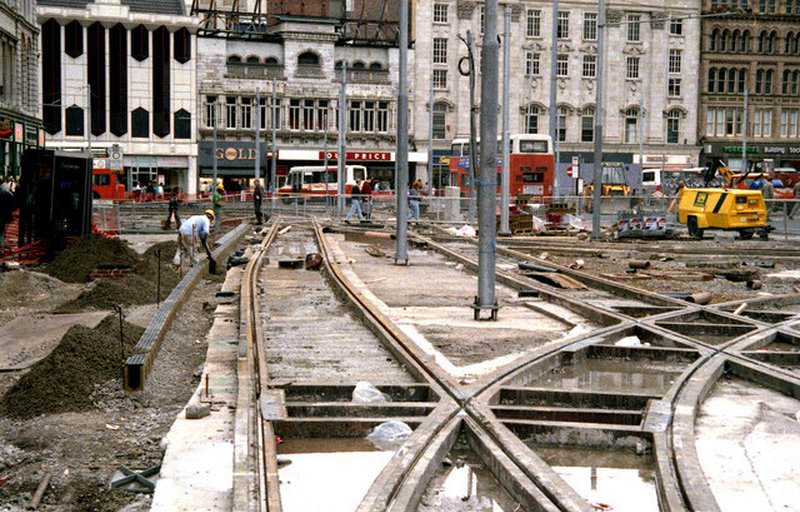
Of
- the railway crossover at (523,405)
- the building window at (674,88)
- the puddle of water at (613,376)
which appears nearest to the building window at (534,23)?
the building window at (674,88)

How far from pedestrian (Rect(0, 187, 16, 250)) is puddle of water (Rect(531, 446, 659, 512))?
19.7 meters

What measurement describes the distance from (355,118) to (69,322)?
73.7 meters

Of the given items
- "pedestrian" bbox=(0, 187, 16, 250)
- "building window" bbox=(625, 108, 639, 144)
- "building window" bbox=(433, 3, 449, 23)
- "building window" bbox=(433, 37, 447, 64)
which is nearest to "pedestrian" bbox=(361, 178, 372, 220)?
"pedestrian" bbox=(0, 187, 16, 250)

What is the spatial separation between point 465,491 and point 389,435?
4.64 feet

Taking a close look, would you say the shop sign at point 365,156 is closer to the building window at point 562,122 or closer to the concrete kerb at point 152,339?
the building window at point 562,122

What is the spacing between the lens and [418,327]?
14.7 metres

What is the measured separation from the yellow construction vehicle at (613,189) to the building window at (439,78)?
19118 mm

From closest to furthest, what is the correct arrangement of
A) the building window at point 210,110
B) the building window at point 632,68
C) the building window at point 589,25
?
the building window at point 210,110 < the building window at point 589,25 < the building window at point 632,68

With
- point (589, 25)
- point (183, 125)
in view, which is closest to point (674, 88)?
point (589, 25)

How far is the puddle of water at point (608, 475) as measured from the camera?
708 cm

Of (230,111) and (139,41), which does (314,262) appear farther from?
(139,41)

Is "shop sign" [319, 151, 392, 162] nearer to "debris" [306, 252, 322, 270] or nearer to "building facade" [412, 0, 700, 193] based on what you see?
"building facade" [412, 0, 700, 193]

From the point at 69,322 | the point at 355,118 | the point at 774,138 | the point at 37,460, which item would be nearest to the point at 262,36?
the point at 355,118

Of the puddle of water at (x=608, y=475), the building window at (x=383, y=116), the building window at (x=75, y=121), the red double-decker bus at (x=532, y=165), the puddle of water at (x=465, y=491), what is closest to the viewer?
the puddle of water at (x=465, y=491)
